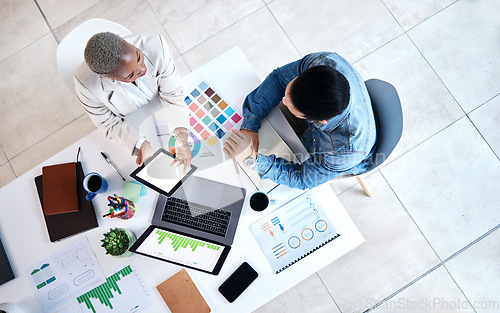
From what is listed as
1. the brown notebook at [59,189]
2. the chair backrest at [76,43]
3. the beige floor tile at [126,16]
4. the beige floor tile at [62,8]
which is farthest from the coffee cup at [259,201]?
the beige floor tile at [62,8]

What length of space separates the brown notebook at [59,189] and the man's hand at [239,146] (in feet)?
2.27

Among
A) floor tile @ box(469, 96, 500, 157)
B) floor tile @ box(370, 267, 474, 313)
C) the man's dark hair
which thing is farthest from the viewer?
floor tile @ box(469, 96, 500, 157)

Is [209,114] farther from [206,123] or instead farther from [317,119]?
[317,119]

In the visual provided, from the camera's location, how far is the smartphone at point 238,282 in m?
1.38

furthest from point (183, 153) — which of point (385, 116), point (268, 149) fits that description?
point (385, 116)

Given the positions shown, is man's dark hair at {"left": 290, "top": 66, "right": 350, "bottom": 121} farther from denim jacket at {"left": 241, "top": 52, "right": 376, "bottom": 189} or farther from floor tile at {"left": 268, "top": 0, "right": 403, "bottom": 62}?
floor tile at {"left": 268, "top": 0, "right": 403, "bottom": 62}

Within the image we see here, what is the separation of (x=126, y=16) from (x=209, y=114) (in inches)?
59.4

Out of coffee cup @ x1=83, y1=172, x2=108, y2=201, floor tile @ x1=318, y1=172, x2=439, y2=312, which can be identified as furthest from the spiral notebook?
floor tile @ x1=318, y1=172, x2=439, y2=312

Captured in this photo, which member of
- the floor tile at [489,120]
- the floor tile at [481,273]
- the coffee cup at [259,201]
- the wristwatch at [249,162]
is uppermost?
the wristwatch at [249,162]

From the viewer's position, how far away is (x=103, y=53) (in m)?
1.21

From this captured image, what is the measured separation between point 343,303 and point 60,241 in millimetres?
1707

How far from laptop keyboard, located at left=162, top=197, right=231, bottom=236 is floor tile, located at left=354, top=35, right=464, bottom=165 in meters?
1.41

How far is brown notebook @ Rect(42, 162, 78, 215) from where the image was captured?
1415 millimetres

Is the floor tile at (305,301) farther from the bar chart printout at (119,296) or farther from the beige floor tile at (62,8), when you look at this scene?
the beige floor tile at (62,8)
